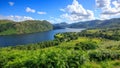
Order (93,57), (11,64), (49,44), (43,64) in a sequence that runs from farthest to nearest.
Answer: (49,44), (93,57), (11,64), (43,64)

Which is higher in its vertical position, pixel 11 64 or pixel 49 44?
pixel 11 64

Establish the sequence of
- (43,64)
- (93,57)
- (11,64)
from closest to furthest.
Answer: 1. (43,64)
2. (11,64)
3. (93,57)

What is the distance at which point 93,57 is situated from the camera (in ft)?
170

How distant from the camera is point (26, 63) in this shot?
128ft

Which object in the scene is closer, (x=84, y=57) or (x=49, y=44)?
(x=84, y=57)

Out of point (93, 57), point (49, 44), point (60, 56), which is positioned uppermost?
point (60, 56)

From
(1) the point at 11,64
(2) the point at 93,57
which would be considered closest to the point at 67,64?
(1) the point at 11,64

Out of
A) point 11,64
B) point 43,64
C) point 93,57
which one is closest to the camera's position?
point 43,64

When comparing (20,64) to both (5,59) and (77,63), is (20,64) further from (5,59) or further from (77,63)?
(5,59)

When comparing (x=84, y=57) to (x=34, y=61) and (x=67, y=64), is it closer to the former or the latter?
(x=67, y=64)

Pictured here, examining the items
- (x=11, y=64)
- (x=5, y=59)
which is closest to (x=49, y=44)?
(x=5, y=59)

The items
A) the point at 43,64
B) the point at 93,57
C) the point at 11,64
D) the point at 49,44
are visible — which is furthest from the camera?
the point at 49,44

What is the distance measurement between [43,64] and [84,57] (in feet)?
28.3

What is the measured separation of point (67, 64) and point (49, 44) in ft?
483
